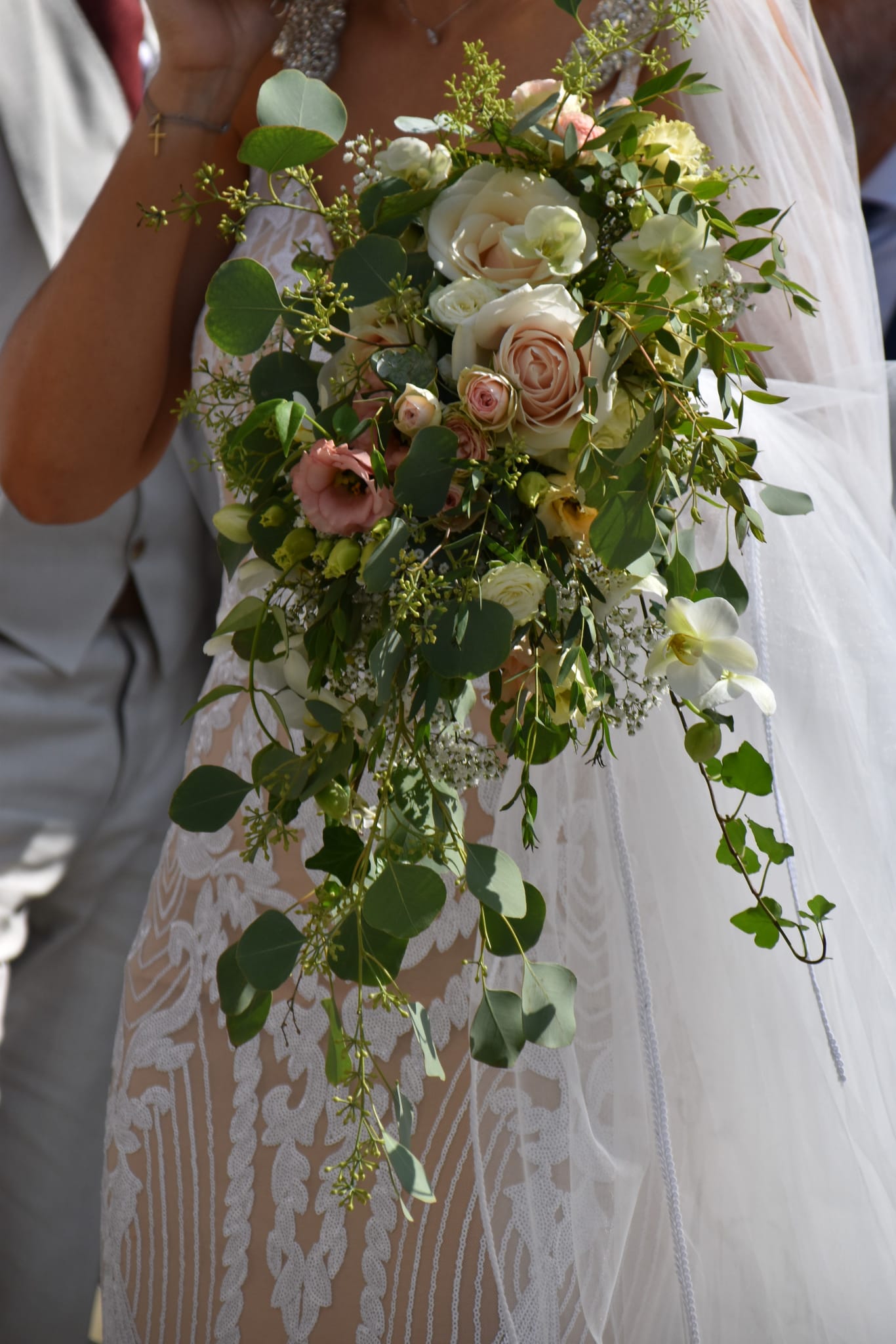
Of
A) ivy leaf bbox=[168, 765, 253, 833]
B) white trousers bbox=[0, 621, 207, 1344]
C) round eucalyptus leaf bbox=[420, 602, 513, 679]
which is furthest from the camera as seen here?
white trousers bbox=[0, 621, 207, 1344]

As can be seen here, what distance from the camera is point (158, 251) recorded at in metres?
1.20

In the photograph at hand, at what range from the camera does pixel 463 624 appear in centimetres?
56

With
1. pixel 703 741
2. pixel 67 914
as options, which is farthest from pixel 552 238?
pixel 67 914

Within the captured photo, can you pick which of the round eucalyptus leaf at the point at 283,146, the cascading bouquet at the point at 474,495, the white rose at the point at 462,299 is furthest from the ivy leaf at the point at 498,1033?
the round eucalyptus leaf at the point at 283,146

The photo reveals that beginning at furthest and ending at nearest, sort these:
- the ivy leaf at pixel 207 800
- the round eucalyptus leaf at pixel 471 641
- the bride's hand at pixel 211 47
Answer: the bride's hand at pixel 211 47 → the ivy leaf at pixel 207 800 → the round eucalyptus leaf at pixel 471 641

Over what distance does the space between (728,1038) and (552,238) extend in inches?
18.6

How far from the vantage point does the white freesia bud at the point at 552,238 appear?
0.59 metres

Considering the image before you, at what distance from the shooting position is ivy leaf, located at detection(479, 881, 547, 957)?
62cm

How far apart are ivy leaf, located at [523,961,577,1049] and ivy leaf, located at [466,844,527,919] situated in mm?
44

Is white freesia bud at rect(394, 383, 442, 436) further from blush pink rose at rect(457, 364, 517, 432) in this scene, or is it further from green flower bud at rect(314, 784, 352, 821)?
green flower bud at rect(314, 784, 352, 821)

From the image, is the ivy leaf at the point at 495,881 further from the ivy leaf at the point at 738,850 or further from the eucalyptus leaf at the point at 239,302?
the eucalyptus leaf at the point at 239,302

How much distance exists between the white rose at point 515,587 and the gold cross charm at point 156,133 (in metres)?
0.81

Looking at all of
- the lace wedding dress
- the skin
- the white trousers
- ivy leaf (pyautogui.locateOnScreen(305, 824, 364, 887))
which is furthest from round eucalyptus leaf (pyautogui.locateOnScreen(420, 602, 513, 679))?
the white trousers

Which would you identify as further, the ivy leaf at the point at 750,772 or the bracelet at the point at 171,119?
the bracelet at the point at 171,119
